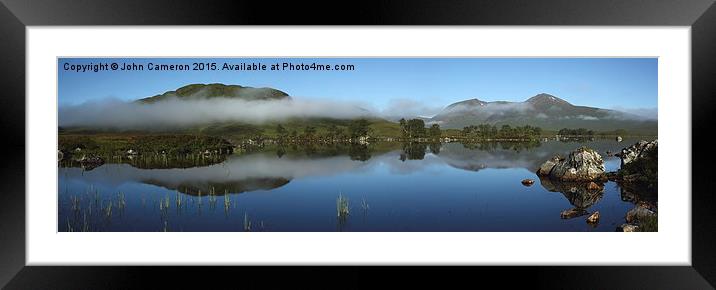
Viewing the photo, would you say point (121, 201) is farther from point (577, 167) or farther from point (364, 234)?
point (577, 167)

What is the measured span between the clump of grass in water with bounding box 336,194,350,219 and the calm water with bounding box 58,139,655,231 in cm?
5

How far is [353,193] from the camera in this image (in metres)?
6.01

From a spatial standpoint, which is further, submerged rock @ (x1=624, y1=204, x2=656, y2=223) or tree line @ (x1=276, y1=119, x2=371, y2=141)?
tree line @ (x1=276, y1=119, x2=371, y2=141)

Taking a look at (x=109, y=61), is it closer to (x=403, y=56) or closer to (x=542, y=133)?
(x=403, y=56)

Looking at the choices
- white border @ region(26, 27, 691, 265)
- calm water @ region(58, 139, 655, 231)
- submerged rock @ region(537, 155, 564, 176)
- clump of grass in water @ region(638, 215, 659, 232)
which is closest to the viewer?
white border @ region(26, 27, 691, 265)

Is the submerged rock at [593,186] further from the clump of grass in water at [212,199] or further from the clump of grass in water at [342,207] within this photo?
the clump of grass in water at [212,199]

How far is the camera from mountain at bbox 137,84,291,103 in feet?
19.2

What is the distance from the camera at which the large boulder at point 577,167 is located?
6451 mm

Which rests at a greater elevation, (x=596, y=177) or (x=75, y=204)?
(x=596, y=177)

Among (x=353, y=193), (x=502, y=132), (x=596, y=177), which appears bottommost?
(x=353, y=193)

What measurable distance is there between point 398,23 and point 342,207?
2.40 m

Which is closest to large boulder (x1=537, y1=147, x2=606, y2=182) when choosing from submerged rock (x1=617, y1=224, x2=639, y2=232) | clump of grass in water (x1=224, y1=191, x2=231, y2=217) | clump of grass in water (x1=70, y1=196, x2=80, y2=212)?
submerged rock (x1=617, y1=224, x2=639, y2=232)

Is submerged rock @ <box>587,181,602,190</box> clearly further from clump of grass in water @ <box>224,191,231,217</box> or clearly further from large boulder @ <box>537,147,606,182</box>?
clump of grass in water @ <box>224,191,231,217</box>

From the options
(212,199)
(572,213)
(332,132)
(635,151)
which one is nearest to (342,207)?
(332,132)
